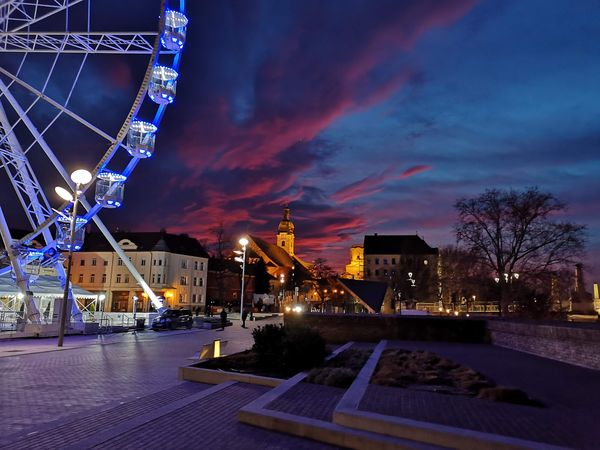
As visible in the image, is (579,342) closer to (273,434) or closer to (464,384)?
(464,384)

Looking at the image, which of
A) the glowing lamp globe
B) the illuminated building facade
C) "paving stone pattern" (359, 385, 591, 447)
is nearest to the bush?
"paving stone pattern" (359, 385, 591, 447)

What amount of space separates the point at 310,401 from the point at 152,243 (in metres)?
76.5

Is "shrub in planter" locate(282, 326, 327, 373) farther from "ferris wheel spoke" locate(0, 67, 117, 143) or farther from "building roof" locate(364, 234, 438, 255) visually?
"building roof" locate(364, 234, 438, 255)

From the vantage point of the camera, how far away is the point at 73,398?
10672 millimetres

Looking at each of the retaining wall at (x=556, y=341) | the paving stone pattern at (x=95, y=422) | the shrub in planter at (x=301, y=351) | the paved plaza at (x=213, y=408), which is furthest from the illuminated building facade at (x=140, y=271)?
the paving stone pattern at (x=95, y=422)

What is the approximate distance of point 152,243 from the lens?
266 feet

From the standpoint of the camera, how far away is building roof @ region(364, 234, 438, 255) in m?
136

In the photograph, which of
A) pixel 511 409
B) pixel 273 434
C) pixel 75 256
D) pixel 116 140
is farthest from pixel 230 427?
pixel 75 256

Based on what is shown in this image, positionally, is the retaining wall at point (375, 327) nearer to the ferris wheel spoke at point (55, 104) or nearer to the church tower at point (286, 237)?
the ferris wheel spoke at point (55, 104)

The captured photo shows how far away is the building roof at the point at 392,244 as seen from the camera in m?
136

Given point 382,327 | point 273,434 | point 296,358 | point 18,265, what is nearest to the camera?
point 273,434

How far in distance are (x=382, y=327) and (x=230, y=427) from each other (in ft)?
56.1

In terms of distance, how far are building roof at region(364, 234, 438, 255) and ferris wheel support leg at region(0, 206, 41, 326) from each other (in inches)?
4520

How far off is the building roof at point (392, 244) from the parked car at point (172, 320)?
101 m
